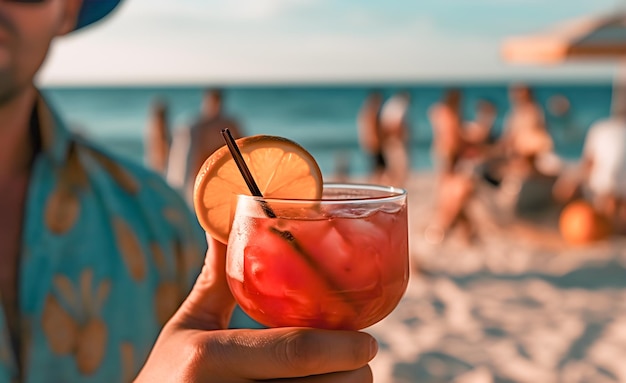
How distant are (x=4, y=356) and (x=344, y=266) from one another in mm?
1009

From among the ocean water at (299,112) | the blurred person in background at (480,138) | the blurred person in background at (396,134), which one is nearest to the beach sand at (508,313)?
the blurred person in background at (480,138)

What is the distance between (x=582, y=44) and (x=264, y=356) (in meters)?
7.70

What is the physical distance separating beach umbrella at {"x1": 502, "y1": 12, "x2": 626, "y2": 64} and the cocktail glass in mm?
7348

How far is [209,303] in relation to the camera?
115 cm

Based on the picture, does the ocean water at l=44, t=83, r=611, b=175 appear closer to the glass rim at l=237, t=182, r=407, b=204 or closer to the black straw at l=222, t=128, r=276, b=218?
the glass rim at l=237, t=182, r=407, b=204

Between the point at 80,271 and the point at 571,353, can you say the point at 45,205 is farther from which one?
the point at 571,353

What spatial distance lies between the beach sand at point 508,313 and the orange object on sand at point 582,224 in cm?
9

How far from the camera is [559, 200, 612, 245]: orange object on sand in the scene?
21.0 feet

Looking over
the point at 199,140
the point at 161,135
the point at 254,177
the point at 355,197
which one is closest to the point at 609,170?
the point at 199,140

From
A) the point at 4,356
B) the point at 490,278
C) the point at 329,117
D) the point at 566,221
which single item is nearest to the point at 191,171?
the point at 490,278

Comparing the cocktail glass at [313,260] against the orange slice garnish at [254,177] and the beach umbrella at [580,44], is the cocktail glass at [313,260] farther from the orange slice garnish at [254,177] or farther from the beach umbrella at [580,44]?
the beach umbrella at [580,44]

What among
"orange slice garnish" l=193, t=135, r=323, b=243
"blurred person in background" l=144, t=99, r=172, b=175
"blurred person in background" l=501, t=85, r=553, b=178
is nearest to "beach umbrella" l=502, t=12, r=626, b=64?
"blurred person in background" l=501, t=85, r=553, b=178

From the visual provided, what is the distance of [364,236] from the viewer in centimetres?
111

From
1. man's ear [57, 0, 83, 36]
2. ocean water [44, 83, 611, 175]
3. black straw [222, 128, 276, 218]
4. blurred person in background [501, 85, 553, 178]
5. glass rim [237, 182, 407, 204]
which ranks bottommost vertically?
ocean water [44, 83, 611, 175]
